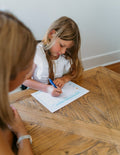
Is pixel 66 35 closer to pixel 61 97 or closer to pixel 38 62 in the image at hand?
pixel 38 62

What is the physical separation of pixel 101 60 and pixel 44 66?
1.69 meters

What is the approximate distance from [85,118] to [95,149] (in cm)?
15

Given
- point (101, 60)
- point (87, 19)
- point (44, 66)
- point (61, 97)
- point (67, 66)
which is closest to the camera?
point (61, 97)

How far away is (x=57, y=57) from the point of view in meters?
1.15

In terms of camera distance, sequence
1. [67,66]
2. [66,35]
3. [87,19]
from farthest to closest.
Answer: [87,19], [67,66], [66,35]

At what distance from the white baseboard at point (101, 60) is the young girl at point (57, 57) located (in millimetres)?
1197

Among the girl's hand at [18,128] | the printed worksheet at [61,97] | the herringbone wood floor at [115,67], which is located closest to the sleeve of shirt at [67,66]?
the printed worksheet at [61,97]

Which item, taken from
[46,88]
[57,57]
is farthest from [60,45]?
[46,88]

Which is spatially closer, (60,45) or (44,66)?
(60,45)

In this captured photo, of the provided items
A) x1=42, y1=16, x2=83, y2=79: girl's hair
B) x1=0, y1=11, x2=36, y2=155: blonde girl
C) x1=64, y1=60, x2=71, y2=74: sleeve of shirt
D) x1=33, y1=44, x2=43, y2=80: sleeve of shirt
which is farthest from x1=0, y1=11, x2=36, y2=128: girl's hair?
x1=64, y1=60, x2=71, y2=74: sleeve of shirt

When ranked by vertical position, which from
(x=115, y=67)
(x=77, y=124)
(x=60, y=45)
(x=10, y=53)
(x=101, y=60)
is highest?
(x=10, y=53)

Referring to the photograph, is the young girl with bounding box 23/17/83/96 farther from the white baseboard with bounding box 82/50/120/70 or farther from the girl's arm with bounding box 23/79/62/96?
the white baseboard with bounding box 82/50/120/70

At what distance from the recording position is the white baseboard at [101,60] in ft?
7.70

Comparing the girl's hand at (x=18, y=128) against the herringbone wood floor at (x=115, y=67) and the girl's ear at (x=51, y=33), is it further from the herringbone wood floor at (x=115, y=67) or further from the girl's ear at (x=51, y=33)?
the herringbone wood floor at (x=115, y=67)
